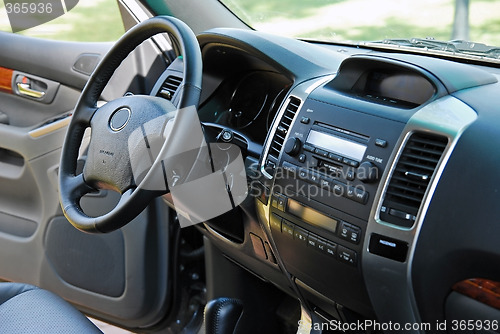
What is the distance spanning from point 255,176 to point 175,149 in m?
0.30

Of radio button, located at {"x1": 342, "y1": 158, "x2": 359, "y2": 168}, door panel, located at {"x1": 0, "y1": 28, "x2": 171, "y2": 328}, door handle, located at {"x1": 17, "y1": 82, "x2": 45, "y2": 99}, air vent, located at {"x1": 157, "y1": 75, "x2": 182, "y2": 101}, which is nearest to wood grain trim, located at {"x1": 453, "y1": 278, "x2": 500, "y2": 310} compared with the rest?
radio button, located at {"x1": 342, "y1": 158, "x2": 359, "y2": 168}

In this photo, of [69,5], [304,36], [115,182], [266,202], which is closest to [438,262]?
[266,202]

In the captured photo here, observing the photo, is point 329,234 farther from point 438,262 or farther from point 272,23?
point 272,23

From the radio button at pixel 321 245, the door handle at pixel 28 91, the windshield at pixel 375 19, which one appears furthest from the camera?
the door handle at pixel 28 91

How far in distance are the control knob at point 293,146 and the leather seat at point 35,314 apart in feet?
1.92

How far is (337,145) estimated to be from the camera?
54.9 inches

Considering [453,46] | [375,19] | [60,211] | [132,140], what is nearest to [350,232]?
[132,140]

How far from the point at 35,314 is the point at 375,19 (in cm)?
133

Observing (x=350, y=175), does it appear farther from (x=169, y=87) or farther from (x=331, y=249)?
(x=169, y=87)

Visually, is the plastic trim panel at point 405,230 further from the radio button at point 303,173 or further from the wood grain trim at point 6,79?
the wood grain trim at point 6,79

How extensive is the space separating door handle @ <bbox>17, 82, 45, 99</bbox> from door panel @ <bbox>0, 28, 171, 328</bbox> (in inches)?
0.4

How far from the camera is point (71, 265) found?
2.32m

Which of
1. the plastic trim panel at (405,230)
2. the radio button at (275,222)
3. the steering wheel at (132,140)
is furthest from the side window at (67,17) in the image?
the plastic trim panel at (405,230)

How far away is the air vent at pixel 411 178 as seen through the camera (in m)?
1.24
